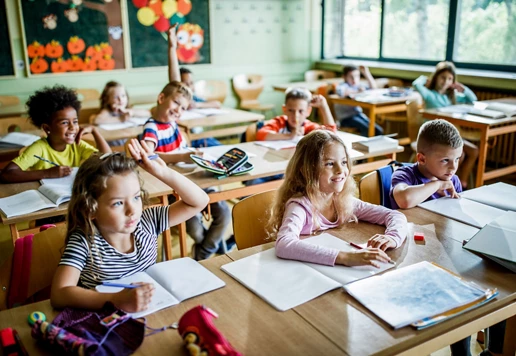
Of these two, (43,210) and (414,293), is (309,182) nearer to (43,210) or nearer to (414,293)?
(414,293)

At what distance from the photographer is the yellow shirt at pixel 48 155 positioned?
2514 millimetres

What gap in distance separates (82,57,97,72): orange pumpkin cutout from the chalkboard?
2.34 feet

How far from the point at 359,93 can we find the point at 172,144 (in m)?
2.92

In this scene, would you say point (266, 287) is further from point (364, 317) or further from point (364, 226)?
point (364, 226)

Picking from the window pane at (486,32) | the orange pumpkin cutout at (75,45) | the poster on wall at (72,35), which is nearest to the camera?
the window pane at (486,32)


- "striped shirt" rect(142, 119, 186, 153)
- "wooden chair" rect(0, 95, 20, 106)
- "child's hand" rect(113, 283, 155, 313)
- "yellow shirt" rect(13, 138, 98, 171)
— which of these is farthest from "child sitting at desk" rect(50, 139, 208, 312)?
"wooden chair" rect(0, 95, 20, 106)

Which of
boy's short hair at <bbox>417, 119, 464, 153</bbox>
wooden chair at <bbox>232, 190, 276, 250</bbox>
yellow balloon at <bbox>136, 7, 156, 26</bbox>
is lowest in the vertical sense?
wooden chair at <bbox>232, 190, 276, 250</bbox>

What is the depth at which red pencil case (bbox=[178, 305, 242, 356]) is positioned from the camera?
3.30ft

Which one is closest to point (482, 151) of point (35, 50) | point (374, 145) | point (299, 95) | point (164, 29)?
point (374, 145)

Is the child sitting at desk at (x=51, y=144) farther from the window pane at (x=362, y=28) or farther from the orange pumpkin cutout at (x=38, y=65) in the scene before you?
the window pane at (x=362, y=28)

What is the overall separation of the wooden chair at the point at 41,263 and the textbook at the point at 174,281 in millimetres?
318

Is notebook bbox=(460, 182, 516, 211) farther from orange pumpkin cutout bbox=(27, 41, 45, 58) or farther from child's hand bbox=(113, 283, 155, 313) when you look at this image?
orange pumpkin cutout bbox=(27, 41, 45, 58)

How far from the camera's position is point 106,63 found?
5586 millimetres

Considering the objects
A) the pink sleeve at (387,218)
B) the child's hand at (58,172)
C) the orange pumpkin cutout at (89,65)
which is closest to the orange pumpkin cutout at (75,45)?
the orange pumpkin cutout at (89,65)
